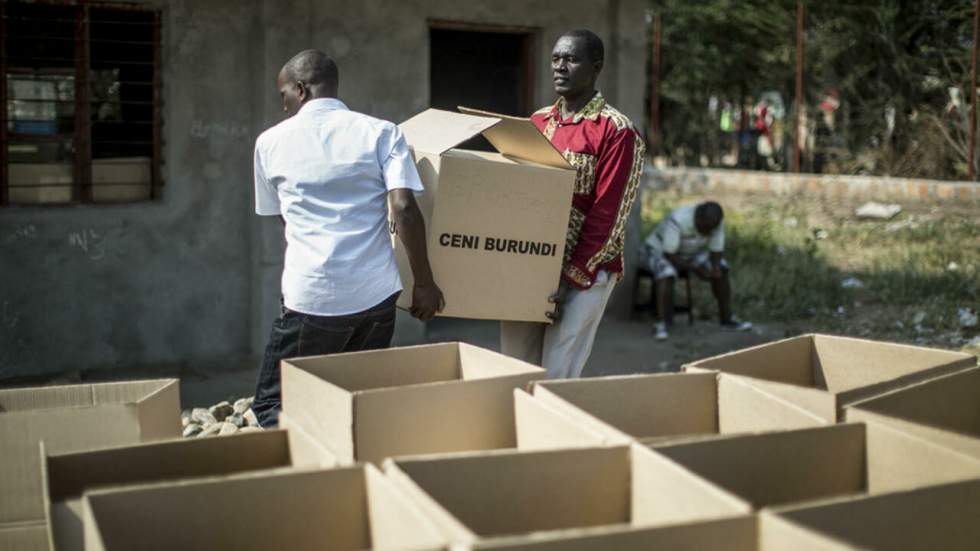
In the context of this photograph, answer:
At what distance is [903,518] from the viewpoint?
6.13 ft

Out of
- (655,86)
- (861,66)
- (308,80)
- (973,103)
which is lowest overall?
(308,80)

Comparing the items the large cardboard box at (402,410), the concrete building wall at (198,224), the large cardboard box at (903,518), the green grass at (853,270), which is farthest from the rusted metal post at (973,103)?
the large cardboard box at (903,518)

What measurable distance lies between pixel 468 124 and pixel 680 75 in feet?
50.9

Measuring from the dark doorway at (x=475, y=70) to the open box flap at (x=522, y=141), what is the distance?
4.84 meters

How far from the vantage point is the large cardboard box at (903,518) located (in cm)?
177

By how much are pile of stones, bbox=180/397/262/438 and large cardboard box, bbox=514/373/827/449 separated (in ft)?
9.26

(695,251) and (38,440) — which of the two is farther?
(695,251)

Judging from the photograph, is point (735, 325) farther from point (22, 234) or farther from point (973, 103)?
point (22, 234)

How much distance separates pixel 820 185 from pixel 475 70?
5554 mm

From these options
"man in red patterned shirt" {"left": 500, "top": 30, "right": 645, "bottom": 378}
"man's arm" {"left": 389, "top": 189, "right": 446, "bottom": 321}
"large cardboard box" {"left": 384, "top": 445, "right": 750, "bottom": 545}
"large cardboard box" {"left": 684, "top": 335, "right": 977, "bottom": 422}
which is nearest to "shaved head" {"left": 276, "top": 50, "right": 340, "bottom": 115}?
"man's arm" {"left": 389, "top": 189, "right": 446, "bottom": 321}

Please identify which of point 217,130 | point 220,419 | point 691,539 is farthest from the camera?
point 217,130

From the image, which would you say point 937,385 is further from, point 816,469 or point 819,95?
point 819,95

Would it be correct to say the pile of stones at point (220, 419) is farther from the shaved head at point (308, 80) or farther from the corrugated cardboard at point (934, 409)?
the corrugated cardboard at point (934, 409)

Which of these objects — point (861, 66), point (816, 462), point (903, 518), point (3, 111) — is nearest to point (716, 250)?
point (3, 111)
